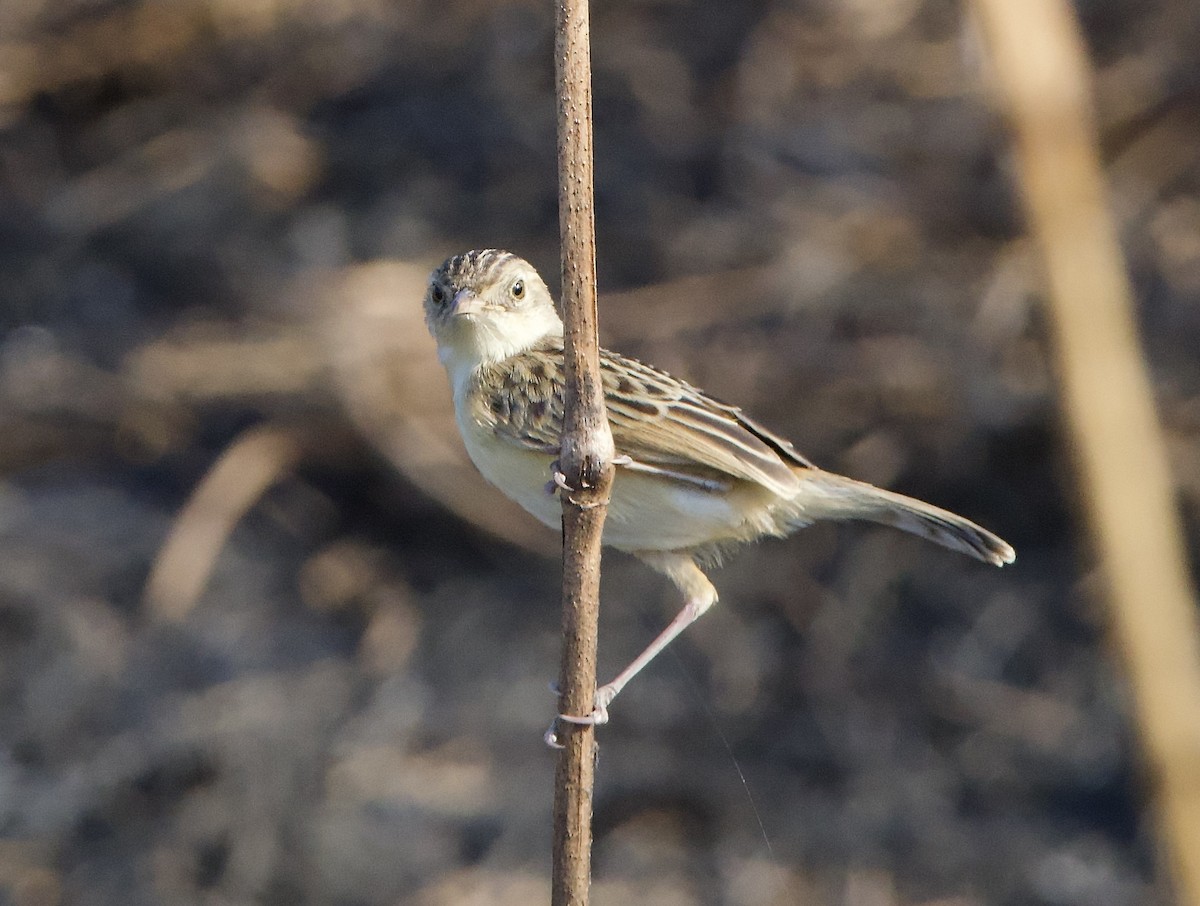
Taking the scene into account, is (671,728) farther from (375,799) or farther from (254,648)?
(254,648)

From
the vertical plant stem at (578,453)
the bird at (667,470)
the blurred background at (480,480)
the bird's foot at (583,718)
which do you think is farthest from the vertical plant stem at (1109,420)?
the blurred background at (480,480)

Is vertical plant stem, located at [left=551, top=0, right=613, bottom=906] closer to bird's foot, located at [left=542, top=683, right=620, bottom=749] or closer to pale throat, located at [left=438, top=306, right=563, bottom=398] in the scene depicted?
bird's foot, located at [left=542, top=683, right=620, bottom=749]

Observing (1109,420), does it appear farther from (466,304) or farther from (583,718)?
(466,304)

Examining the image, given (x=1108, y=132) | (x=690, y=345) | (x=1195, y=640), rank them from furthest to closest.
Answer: (x=1108, y=132)
(x=690, y=345)
(x=1195, y=640)

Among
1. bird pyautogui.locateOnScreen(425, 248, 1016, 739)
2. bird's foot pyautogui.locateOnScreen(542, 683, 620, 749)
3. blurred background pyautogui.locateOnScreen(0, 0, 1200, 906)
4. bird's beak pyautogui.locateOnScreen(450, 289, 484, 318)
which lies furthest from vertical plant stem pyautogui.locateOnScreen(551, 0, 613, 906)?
blurred background pyautogui.locateOnScreen(0, 0, 1200, 906)

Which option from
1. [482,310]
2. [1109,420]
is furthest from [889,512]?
[1109,420]

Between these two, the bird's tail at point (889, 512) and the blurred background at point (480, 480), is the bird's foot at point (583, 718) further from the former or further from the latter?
the blurred background at point (480, 480)

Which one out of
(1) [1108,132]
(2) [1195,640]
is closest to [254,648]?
(1) [1108,132]
